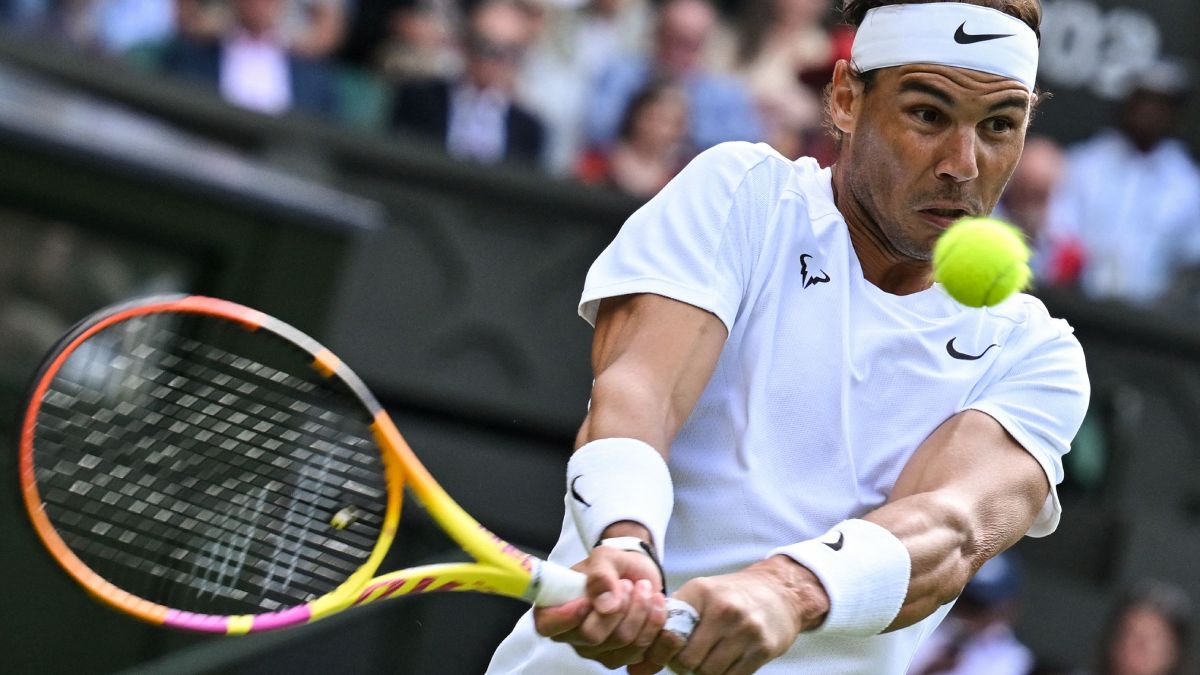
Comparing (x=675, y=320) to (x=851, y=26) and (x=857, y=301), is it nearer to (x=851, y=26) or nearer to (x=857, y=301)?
(x=857, y=301)

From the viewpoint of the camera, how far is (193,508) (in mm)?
3457

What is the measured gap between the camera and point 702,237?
3.07 meters

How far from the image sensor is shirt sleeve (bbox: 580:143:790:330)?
3.02 metres

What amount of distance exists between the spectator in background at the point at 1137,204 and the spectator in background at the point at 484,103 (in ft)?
9.49

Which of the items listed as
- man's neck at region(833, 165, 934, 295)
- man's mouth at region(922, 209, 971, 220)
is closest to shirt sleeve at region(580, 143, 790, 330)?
man's neck at region(833, 165, 934, 295)

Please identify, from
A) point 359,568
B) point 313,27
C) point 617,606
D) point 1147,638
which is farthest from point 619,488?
point 313,27

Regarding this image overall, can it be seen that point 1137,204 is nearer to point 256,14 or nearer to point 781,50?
point 781,50

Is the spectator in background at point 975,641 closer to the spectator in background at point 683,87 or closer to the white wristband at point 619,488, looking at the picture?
the spectator in background at point 683,87

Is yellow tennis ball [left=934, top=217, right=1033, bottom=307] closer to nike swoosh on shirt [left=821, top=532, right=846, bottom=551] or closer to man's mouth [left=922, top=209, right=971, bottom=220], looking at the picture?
man's mouth [left=922, top=209, right=971, bottom=220]

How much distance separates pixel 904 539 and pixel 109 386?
1820 mm

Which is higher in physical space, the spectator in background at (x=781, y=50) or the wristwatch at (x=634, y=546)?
the spectator in background at (x=781, y=50)

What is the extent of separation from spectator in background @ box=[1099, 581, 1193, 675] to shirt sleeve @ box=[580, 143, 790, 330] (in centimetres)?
542

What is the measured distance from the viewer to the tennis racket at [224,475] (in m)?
3.03

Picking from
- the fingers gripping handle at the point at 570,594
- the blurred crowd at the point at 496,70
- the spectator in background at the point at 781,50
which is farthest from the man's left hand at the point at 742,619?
the spectator in background at the point at 781,50
